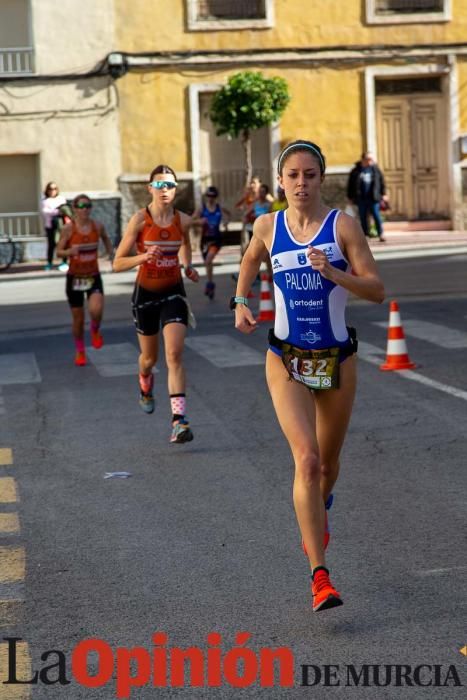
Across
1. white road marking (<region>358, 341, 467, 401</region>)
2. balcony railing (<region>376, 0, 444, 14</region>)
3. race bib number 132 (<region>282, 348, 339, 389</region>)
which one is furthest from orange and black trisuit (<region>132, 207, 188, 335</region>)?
balcony railing (<region>376, 0, 444, 14</region>)

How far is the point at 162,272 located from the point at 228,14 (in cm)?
2587

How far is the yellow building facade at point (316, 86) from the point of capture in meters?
35.8

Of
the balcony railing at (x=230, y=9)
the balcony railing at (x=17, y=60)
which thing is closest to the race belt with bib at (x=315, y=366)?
the balcony railing at (x=17, y=60)

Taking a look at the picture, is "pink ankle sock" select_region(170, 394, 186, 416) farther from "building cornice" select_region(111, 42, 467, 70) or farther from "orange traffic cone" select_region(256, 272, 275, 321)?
"building cornice" select_region(111, 42, 467, 70)

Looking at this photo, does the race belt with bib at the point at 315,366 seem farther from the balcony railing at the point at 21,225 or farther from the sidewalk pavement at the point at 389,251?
the balcony railing at the point at 21,225

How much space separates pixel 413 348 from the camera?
1512 cm

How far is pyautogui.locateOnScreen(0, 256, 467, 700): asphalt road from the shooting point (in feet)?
18.8

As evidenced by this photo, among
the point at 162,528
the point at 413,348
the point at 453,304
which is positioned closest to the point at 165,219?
the point at 162,528

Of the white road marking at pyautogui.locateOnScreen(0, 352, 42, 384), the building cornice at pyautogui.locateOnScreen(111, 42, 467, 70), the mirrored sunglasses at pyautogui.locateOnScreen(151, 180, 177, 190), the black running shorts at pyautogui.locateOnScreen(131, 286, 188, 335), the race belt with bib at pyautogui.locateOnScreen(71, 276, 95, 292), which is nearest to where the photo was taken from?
the mirrored sunglasses at pyautogui.locateOnScreen(151, 180, 177, 190)

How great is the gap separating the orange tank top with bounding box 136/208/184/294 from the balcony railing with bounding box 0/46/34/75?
25.2 meters

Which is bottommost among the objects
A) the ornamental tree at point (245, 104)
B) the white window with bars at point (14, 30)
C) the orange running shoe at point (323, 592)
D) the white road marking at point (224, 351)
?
the white road marking at point (224, 351)

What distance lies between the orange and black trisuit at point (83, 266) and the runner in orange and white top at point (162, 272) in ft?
14.5

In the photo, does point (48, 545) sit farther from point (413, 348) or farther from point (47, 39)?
point (47, 39)

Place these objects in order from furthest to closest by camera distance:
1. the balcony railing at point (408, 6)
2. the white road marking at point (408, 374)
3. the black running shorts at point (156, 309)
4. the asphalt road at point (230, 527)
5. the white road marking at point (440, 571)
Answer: the balcony railing at point (408, 6), the white road marking at point (408, 374), the black running shorts at point (156, 309), the white road marking at point (440, 571), the asphalt road at point (230, 527)
